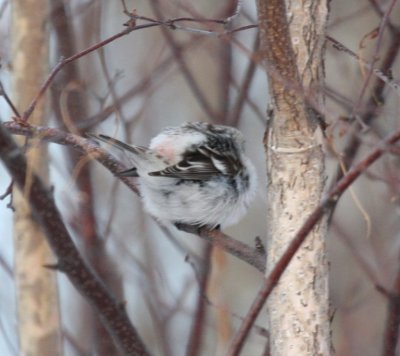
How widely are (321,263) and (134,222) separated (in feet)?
7.26

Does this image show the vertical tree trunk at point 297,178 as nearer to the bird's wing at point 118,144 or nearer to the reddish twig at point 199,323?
the bird's wing at point 118,144

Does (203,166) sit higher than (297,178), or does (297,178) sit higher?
(203,166)

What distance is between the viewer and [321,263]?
5.38 feet

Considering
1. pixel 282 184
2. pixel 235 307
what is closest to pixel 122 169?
pixel 282 184

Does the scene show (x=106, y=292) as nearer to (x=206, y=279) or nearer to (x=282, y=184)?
(x=282, y=184)

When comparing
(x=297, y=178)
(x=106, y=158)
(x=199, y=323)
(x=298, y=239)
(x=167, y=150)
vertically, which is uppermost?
(x=167, y=150)

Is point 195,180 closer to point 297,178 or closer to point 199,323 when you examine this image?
point 199,323

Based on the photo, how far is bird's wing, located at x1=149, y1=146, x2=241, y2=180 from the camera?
98.2 inches

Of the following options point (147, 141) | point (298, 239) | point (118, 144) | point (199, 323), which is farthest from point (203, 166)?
point (147, 141)

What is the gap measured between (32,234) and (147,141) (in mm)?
2467

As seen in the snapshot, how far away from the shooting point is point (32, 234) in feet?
6.02

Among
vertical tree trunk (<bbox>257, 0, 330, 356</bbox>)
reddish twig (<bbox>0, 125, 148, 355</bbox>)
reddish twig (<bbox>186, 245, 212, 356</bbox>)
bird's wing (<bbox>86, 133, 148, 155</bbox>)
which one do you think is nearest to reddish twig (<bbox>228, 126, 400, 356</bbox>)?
reddish twig (<bbox>0, 125, 148, 355</bbox>)

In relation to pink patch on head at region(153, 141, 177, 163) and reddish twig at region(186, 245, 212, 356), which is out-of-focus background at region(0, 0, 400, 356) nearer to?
reddish twig at region(186, 245, 212, 356)

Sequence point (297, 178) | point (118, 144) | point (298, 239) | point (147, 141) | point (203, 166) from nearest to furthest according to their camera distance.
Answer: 1. point (298, 239)
2. point (297, 178)
3. point (118, 144)
4. point (203, 166)
5. point (147, 141)
